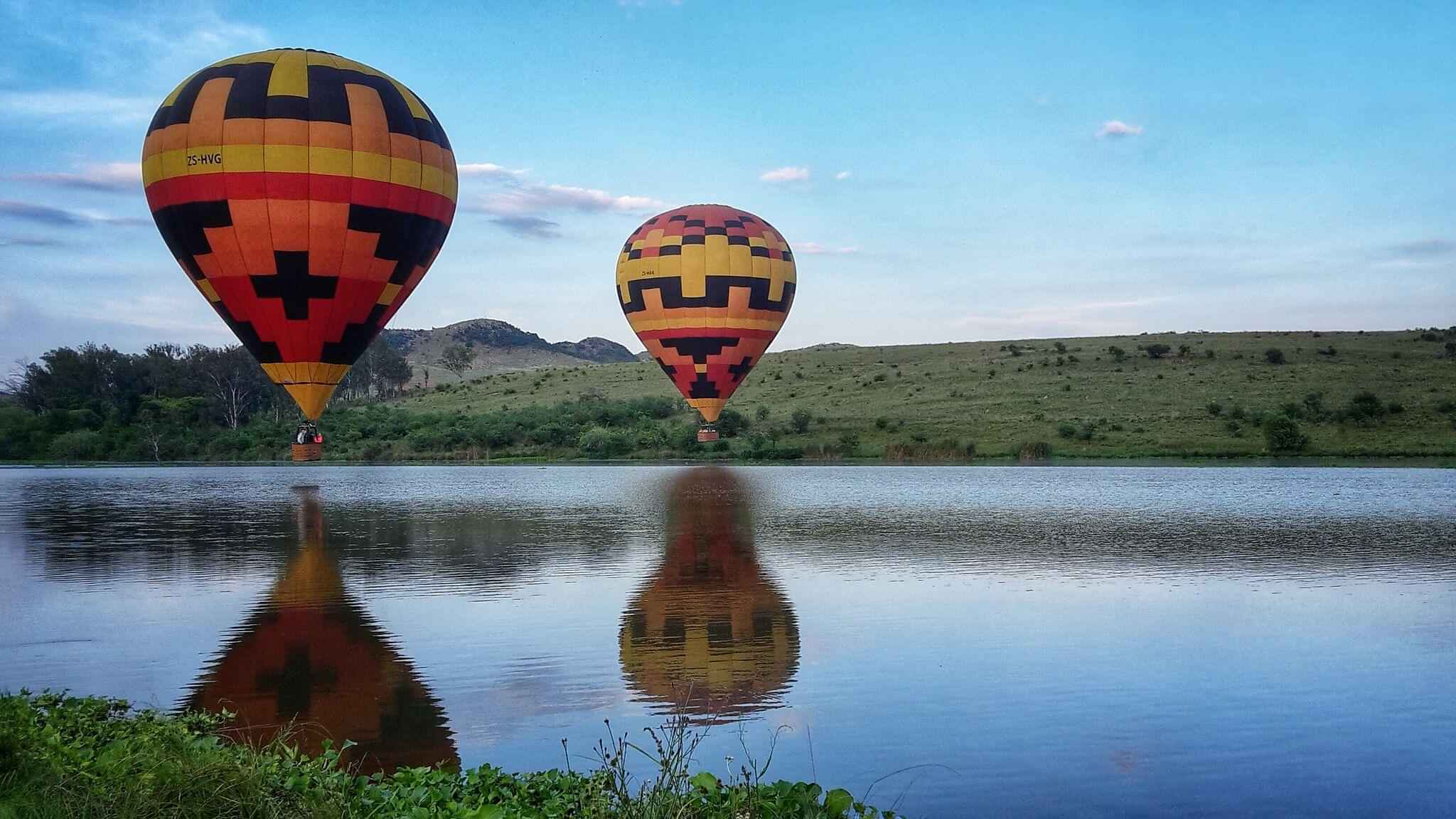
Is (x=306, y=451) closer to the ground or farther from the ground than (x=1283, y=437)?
farther from the ground

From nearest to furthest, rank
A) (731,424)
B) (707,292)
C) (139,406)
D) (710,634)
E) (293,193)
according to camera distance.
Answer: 1. (710,634)
2. (293,193)
3. (707,292)
4. (731,424)
5. (139,406)

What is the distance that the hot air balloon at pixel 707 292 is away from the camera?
4778 centimetres

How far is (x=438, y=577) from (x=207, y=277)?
59.0 ft

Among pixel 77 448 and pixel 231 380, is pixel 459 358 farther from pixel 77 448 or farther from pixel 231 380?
pixel 77 448

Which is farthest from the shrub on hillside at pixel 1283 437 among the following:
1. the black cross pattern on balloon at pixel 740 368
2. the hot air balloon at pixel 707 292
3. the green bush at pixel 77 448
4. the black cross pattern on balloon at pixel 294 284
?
the green bush at pixel 77 448

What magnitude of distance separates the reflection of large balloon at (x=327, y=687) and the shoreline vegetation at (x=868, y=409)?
3988 cm

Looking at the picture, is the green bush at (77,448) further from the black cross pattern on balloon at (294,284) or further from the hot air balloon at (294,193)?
the black cross pattern on balloon at (294,284)

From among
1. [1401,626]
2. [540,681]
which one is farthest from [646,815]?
[1401,626]

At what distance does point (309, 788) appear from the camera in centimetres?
588

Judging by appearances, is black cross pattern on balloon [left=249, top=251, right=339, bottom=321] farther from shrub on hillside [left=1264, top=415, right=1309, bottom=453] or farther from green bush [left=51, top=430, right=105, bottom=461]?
green bush [left=51, top=430, right=105, bottom=461]

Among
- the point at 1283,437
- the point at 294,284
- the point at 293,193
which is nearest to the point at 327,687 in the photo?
the point at 293,193

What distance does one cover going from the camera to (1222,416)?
57250 millimetres

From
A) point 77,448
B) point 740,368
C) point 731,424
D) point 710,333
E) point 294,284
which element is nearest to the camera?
point 294,284

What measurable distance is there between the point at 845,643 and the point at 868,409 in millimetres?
57562
